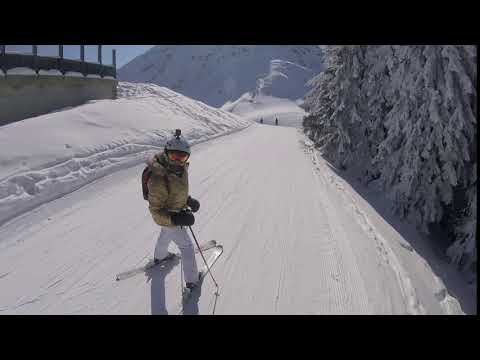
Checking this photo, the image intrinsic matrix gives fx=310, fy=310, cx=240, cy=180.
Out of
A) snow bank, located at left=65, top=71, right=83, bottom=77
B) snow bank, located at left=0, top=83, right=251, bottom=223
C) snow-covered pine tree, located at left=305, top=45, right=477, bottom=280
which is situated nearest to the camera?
snow bank, located at left=0, top=83, right=251, bottom=223

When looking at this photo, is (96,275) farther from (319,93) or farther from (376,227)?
(319,93)

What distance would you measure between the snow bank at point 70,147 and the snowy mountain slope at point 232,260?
449 mm

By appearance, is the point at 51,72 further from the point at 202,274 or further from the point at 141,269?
the point at 202,274

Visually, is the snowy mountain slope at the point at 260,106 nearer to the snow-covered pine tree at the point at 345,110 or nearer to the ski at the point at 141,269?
the snow-covered pine tree at the point at 345,110

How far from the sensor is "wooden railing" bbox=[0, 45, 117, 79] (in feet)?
45.1

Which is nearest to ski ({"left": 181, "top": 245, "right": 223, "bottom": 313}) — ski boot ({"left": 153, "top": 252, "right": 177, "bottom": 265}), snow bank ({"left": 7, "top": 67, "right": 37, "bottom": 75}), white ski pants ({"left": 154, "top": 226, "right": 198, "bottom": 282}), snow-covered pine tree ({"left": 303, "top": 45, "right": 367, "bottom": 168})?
white ski pants ({"left": 154, "top": 226, "right": 198, "bottom": 282})

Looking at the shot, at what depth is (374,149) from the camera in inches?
514

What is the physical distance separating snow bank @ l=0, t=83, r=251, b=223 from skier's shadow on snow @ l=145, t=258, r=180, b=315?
3456 mm

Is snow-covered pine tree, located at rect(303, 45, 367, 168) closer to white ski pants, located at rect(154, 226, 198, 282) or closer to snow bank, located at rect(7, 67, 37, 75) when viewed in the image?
white ski pants, located at rect(154, 226, 198, 282)

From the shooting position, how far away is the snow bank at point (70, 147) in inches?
266

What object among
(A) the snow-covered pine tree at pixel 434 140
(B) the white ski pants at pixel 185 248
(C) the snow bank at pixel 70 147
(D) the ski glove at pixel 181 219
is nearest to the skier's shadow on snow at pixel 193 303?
(B) the white ski pants at pixel 185 248
